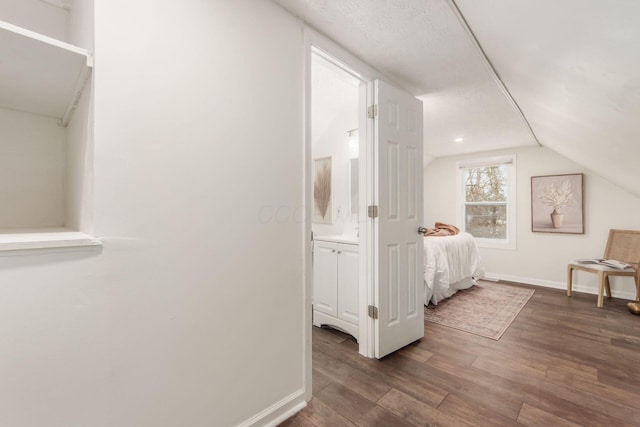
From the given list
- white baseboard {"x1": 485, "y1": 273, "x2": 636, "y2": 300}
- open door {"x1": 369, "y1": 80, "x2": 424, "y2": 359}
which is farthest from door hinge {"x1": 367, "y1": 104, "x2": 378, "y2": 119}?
white baseboard {"x1": 485, "y1": 273, "x2": 636, "y2": 300}

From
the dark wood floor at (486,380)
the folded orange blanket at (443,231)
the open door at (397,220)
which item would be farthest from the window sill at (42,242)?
the folded orange blanket at (443,231)

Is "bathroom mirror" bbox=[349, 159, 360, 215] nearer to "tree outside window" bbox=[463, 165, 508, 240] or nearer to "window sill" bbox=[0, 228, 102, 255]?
"window sill" bbox=[0, 228, 102, 255]

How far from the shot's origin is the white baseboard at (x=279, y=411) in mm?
1396

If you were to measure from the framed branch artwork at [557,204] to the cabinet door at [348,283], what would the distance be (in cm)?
361

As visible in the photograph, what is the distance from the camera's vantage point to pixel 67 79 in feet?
3.41

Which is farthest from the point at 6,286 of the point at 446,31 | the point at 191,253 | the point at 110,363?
the point at 446,31

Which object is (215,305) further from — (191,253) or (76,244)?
(76,244)

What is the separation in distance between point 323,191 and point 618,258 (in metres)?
3.88

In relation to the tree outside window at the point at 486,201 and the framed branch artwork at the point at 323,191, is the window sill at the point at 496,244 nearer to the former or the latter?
the tree outside window at the point at 486,201

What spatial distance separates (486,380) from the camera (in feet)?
6.22

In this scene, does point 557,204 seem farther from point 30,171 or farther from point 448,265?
point 30,171

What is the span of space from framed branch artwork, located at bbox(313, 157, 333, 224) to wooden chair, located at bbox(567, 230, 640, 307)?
3.23 m

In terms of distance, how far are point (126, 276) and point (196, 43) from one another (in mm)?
984

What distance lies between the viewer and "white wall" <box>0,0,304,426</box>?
3.01 feet
